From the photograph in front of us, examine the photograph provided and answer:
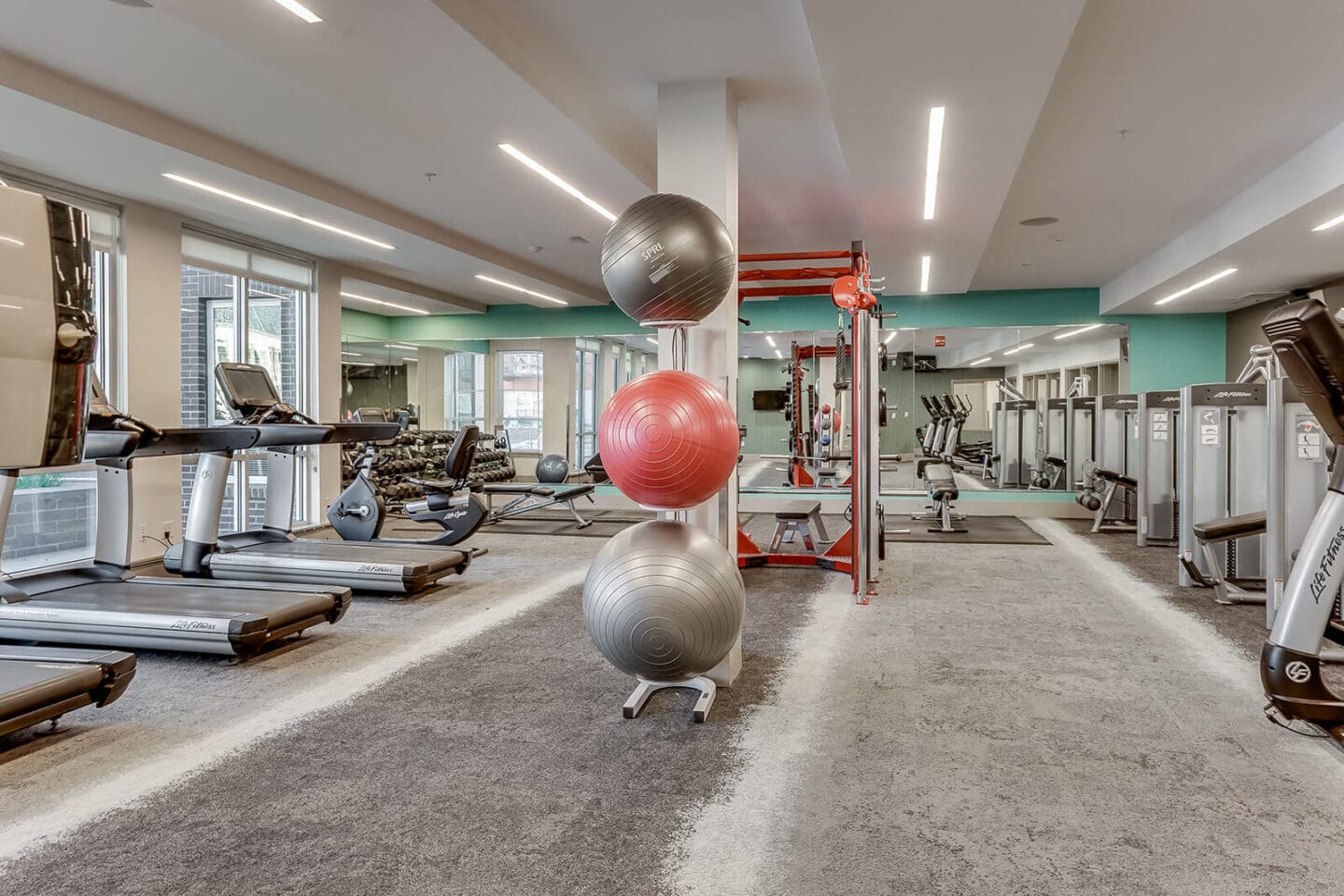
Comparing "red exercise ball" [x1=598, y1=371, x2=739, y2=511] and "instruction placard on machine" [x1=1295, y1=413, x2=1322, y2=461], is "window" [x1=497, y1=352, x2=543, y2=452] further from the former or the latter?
"instruction placard on machine" [x1=1295, y1=413, x2=1322, y2=461]

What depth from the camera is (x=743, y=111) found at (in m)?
4.13

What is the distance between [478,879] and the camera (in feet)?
6.04

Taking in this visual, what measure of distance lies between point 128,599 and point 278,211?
3089mm

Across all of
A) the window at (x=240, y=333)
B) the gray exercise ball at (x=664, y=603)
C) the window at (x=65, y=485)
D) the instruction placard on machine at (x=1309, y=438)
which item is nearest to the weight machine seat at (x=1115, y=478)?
the instruction placard on machine at (x=1309, y=438)

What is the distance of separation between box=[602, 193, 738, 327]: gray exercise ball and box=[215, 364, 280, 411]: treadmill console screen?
10.3 ft

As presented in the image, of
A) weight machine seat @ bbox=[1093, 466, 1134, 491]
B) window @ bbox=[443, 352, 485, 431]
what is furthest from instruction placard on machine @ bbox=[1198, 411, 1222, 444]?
window @ bbox=[443, 352, 485, 431]

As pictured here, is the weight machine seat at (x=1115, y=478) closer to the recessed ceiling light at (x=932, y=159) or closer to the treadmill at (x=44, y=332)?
the recessed ceiling light at (x=932, y=159)

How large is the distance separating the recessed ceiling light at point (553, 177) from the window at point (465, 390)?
4.74 metres

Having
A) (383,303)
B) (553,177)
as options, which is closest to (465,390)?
(383,303)

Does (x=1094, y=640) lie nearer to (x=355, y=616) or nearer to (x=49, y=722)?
(x=355, y=616)

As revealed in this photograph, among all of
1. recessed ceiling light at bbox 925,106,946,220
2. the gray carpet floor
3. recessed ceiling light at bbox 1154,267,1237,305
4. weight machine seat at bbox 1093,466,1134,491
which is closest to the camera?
the gray carpet floor

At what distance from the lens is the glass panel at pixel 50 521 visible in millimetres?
5395

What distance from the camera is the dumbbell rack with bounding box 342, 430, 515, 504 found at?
8.05 metres

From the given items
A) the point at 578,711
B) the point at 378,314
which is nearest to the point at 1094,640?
the point at 578,711
